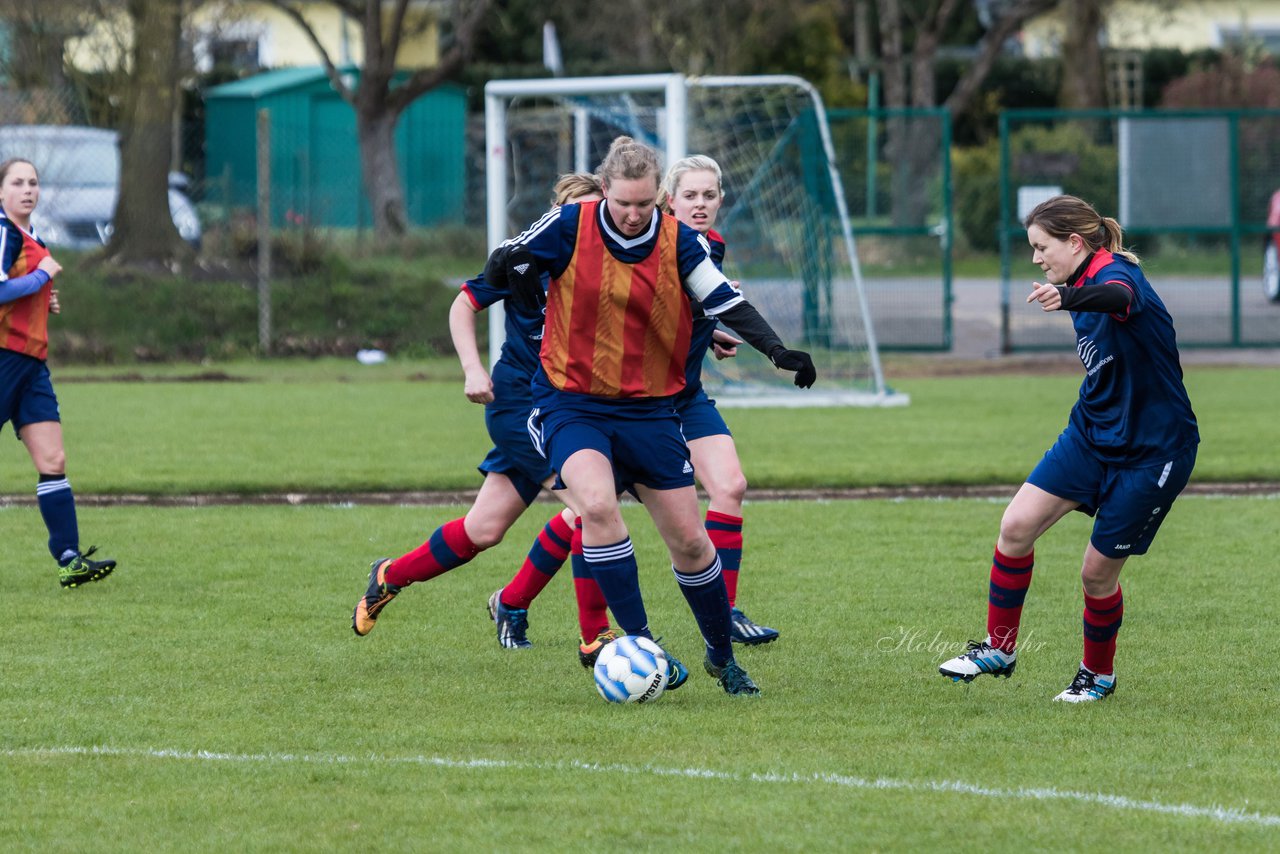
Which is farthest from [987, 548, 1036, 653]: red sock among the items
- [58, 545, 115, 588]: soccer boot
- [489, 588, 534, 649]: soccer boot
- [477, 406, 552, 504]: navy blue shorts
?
[58, 545, 115, 588]: soccer boot

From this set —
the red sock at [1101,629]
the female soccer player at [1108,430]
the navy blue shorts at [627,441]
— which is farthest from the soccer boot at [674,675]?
the red sock at [1101,629]

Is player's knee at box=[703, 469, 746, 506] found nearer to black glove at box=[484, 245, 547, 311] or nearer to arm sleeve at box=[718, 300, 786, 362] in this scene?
arm sleeve at box=[718, 300, 786, 362]

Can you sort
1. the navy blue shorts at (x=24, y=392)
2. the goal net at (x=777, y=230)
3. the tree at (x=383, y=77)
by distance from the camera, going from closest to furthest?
the navy blue shorts at (x=24, y=392) → the goal net at (x=777, y=230) → the tree at (x=383, y=77)

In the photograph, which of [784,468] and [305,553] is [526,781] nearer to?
[305,553]

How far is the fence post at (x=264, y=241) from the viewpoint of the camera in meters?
18.6

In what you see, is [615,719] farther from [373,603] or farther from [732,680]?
[373,603]

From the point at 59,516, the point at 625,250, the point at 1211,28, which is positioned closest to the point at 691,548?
the point at 625,250

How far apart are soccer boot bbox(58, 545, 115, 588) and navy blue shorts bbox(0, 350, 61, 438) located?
2.06 feet

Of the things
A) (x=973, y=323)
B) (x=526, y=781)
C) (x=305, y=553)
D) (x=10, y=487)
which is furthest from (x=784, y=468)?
(x=973, y=323)

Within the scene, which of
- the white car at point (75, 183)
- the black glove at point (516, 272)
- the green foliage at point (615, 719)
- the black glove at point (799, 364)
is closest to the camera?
the green foliage at point (615, 719)

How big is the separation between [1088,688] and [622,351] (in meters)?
1.80

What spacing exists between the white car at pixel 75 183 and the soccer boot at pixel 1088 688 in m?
15.5

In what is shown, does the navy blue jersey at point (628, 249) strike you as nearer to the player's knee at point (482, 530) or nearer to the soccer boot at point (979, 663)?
the player's knee at point (482, 530)

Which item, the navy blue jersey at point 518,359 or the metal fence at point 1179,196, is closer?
the navy blue jersey at point 518,359
